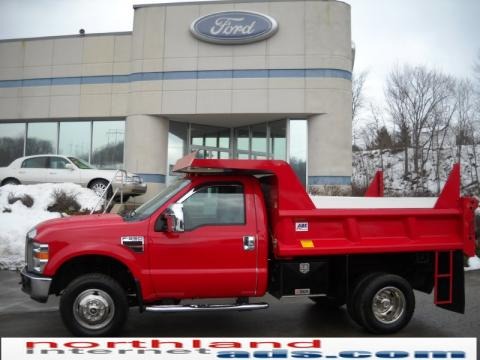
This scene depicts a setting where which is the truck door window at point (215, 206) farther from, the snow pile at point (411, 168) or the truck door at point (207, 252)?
the snow pile at point (411, 168)

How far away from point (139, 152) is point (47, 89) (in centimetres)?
590

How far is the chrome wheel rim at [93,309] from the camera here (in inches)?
216

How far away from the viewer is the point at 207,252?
18.6 ft

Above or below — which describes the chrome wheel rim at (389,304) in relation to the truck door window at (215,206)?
below

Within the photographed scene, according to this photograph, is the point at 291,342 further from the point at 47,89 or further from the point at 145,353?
the point at 47,89

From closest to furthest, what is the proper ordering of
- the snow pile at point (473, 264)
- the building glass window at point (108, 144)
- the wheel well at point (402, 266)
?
the wheel well at point (402, 266) → the snow pile at point (473, 264) → the building glass window at point (108, 144)

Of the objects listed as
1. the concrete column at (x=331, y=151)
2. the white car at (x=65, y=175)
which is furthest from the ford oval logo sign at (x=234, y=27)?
the white car at (x=65, y=175)

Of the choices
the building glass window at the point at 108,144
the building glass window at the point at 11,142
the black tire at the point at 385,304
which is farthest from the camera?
the building glass window at the point at 11,142

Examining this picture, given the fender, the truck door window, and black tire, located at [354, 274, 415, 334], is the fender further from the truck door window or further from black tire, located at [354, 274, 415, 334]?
black tire, located at [354, 274, 415, 334]

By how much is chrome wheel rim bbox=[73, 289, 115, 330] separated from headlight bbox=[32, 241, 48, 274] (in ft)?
1.85

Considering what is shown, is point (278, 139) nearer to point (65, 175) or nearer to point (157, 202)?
point (65, 175)

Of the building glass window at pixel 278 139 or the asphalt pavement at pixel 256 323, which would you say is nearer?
the asphalt pavement at pixel 256 323

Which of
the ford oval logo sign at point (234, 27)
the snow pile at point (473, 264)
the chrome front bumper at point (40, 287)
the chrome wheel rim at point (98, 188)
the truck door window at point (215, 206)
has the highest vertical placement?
the ford oval logo sign at point (234, 27)

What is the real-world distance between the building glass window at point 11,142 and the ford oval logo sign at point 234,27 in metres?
10.1
